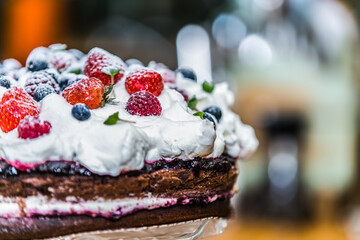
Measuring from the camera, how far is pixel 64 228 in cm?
111

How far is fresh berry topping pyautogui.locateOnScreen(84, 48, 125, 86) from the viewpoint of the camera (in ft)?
4.37

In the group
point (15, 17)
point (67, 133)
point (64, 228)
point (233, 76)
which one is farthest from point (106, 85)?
point (15, 17)

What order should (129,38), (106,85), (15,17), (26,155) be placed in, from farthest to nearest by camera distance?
(129,38)
(15,17)
(106,85)
(26,155)

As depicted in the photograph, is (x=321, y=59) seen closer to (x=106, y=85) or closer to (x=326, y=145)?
(x=326, y=145)

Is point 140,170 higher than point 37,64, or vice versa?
point 37,64

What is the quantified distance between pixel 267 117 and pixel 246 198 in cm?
93

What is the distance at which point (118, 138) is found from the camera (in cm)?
105

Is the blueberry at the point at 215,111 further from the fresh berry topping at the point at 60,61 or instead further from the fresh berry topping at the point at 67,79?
the fresh berry topping at the point at 60,61

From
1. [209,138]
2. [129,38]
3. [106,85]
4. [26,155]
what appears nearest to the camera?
[26,155]

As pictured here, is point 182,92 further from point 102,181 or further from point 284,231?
point 284,231

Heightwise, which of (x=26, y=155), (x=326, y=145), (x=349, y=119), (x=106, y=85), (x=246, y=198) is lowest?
(x=246, y=198)

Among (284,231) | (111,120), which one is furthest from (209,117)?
(284,231)

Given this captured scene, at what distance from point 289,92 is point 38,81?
3971mm

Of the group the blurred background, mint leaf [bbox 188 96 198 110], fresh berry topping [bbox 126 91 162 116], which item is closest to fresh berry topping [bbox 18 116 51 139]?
Answer: fresh berry topping [bbox 126 91 162 116]
